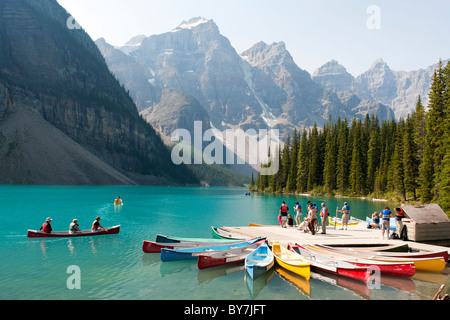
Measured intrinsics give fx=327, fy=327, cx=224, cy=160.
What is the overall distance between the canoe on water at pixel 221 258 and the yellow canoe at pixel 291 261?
93.4 inches

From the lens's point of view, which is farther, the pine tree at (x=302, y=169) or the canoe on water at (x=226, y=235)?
the pine tree at (x=302, y=169)

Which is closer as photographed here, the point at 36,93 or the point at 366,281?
the point at 366,281

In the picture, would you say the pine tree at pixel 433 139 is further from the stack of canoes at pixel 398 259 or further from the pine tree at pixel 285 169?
the pine tree at pixel 285 169

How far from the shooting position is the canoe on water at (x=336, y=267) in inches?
731

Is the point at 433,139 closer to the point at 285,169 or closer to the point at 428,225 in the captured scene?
the point at 428,225

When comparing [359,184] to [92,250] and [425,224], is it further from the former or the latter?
[92,250]

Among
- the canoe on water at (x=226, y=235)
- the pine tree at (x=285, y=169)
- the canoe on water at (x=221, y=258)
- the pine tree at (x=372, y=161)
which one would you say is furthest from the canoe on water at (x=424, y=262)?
the pine tree at (x=285, y=169)

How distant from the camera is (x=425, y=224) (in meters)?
25.4

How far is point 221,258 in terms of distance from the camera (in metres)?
22.3

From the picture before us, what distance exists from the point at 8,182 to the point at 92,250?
429 feet

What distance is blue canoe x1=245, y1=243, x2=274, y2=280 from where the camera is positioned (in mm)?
19266

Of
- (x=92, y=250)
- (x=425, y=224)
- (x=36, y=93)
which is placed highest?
(x=36, y=93)

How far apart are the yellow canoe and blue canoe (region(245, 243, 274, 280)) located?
2.00 ft
